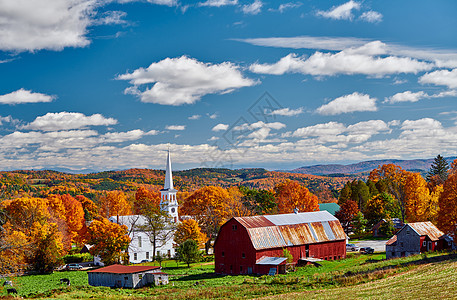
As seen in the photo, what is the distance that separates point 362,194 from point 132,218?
60.4m

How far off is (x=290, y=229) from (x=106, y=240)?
1031 inches

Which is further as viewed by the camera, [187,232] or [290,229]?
[187,232]

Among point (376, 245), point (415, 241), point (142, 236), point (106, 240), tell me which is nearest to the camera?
point (415, 241)

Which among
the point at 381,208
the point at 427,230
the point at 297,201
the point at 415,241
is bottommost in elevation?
the point at 415,241

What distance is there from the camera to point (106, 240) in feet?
206

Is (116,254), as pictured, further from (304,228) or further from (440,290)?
(440,290)

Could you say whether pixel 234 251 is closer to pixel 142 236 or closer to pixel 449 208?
pixel 142 236

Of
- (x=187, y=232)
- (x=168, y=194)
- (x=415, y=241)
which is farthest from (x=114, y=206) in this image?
(x=415, y=241)

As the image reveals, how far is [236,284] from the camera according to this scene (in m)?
42.5

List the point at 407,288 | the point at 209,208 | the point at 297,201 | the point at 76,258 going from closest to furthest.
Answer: the point at 407,288 < the point at 76,258 < the point at 209,208 < the point at 297,201

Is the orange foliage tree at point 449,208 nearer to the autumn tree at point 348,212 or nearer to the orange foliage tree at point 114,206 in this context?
the autumn tree at point 348,212

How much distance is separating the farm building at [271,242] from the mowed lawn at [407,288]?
17.5 m

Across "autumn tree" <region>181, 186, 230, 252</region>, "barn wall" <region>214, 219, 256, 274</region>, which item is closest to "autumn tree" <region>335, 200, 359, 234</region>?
"autumn tree" <region>181, 186, 230, 252</region>

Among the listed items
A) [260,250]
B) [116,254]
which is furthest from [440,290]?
[116,254]
